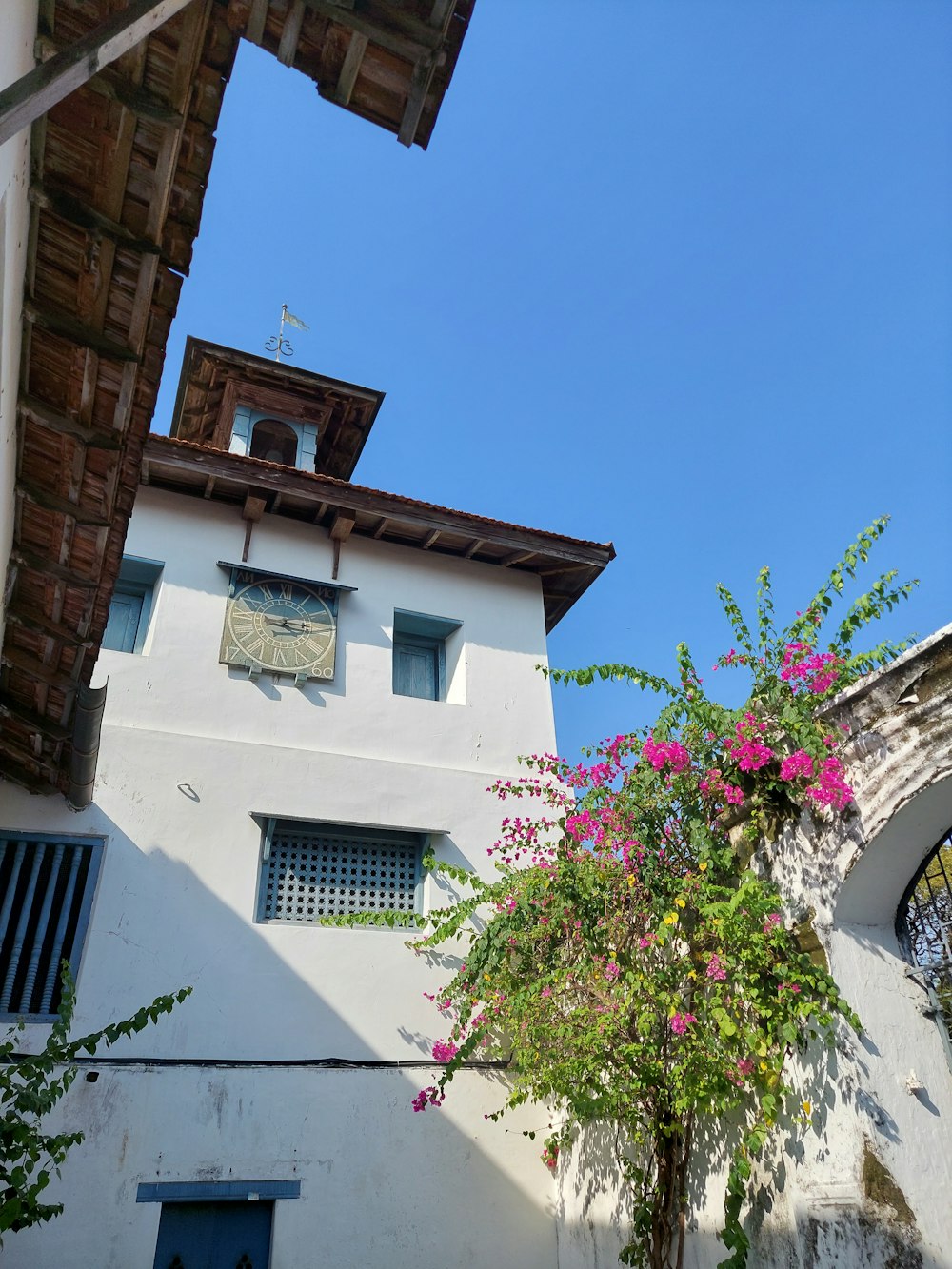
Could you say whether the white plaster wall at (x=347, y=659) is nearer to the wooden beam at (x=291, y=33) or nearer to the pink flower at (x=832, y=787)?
the pink flower at (x=832, y=787)

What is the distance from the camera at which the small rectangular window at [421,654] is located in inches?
387

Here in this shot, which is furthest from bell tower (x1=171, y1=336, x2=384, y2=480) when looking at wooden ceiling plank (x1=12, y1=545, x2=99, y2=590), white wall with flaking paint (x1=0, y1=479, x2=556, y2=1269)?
wooden ceiling plank (x1=12, y1=545, x2=99, y2=590)

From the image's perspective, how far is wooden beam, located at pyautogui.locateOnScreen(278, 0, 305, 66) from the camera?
3.21 meters

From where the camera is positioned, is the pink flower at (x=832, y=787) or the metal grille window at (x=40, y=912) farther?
the metal grille window at (x=40, y=912)

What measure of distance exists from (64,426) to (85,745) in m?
2.63

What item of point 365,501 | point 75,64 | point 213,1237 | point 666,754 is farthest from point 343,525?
point 75,64

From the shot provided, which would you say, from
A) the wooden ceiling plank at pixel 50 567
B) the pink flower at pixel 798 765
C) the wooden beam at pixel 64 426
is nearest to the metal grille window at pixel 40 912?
the wooden ceiling plank at pixel 50 567

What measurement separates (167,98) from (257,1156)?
6.52m

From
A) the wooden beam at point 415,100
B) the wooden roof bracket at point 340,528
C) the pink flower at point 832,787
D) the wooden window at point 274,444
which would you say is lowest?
the pink flower at point 832,787

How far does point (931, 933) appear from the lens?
17.7 ft

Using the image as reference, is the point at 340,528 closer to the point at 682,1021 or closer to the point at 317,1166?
the point at 317,1166

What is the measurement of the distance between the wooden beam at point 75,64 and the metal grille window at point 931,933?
498 cm

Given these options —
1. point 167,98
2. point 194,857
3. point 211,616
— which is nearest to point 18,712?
point 194,857

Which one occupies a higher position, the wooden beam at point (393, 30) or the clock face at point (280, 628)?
the clock face at point (280, 628)
